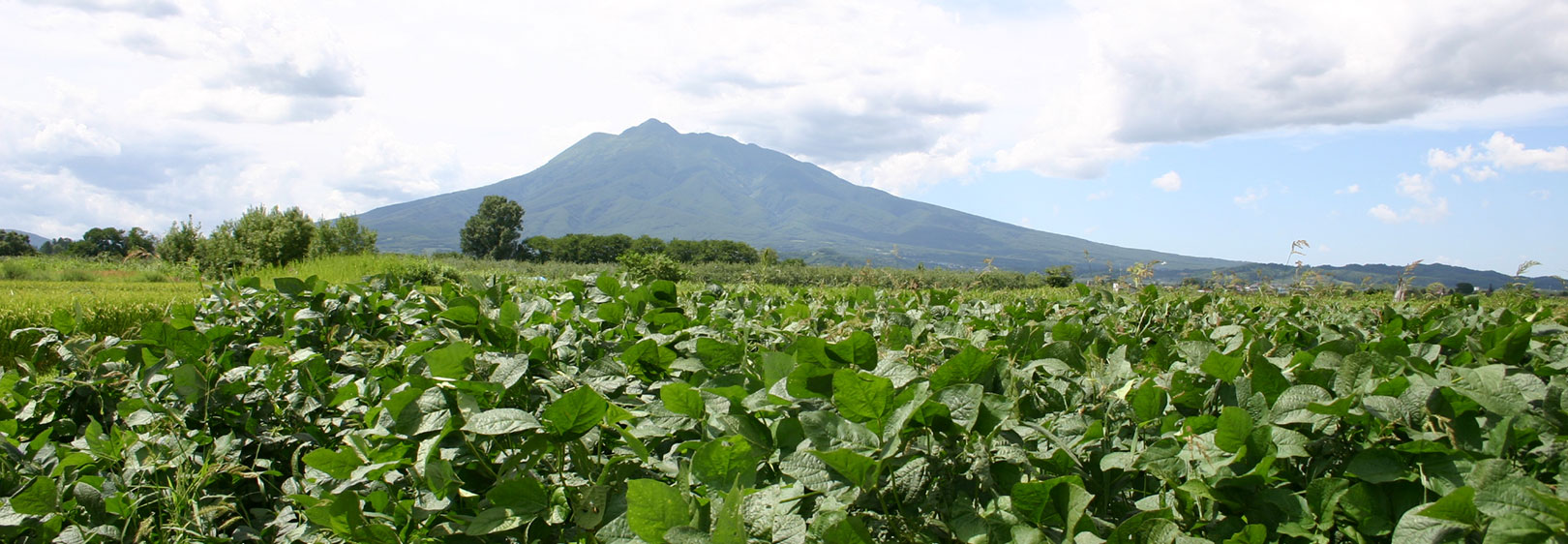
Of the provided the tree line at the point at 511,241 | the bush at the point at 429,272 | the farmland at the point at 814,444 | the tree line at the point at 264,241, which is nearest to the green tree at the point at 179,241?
the tree line at the point at 264,241

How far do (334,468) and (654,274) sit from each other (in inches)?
425

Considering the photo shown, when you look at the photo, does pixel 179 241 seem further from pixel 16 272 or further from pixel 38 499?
pixel 38 499

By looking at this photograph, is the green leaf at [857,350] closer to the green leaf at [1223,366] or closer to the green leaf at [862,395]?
the green leaf at [862,395]

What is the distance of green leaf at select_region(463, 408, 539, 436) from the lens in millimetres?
1045

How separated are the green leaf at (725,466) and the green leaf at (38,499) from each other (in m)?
1.26

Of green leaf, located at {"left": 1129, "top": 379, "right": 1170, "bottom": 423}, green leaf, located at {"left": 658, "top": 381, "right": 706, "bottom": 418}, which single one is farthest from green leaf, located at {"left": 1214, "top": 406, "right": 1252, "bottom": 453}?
green leaf, located at {"left": 658, "top": 381, "right": 706, "bottom": 418}

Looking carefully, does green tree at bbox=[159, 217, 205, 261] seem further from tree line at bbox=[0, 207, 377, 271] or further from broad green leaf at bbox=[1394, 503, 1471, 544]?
broad green leaf at bbox=[1394, 503, 1471, 544]

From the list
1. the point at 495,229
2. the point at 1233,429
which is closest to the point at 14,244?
the point at 495,229

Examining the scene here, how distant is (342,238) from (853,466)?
1038 inches

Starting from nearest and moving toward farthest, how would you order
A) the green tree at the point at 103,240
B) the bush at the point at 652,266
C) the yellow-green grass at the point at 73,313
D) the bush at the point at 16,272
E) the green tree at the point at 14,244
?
1. the yellow-green grass at the point at 73,313
2. the bush at the point at 652,266
3. the bush at the point at 16,272
4. the green tree at the point at 14,244
5. the green tree at the point at 103,240

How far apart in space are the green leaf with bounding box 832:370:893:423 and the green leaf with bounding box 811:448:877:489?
0.24 feet

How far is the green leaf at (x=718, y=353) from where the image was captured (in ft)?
4.75

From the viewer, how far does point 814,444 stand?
980 millimetres

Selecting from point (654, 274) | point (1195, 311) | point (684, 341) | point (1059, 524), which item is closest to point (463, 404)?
point (684, 341)
